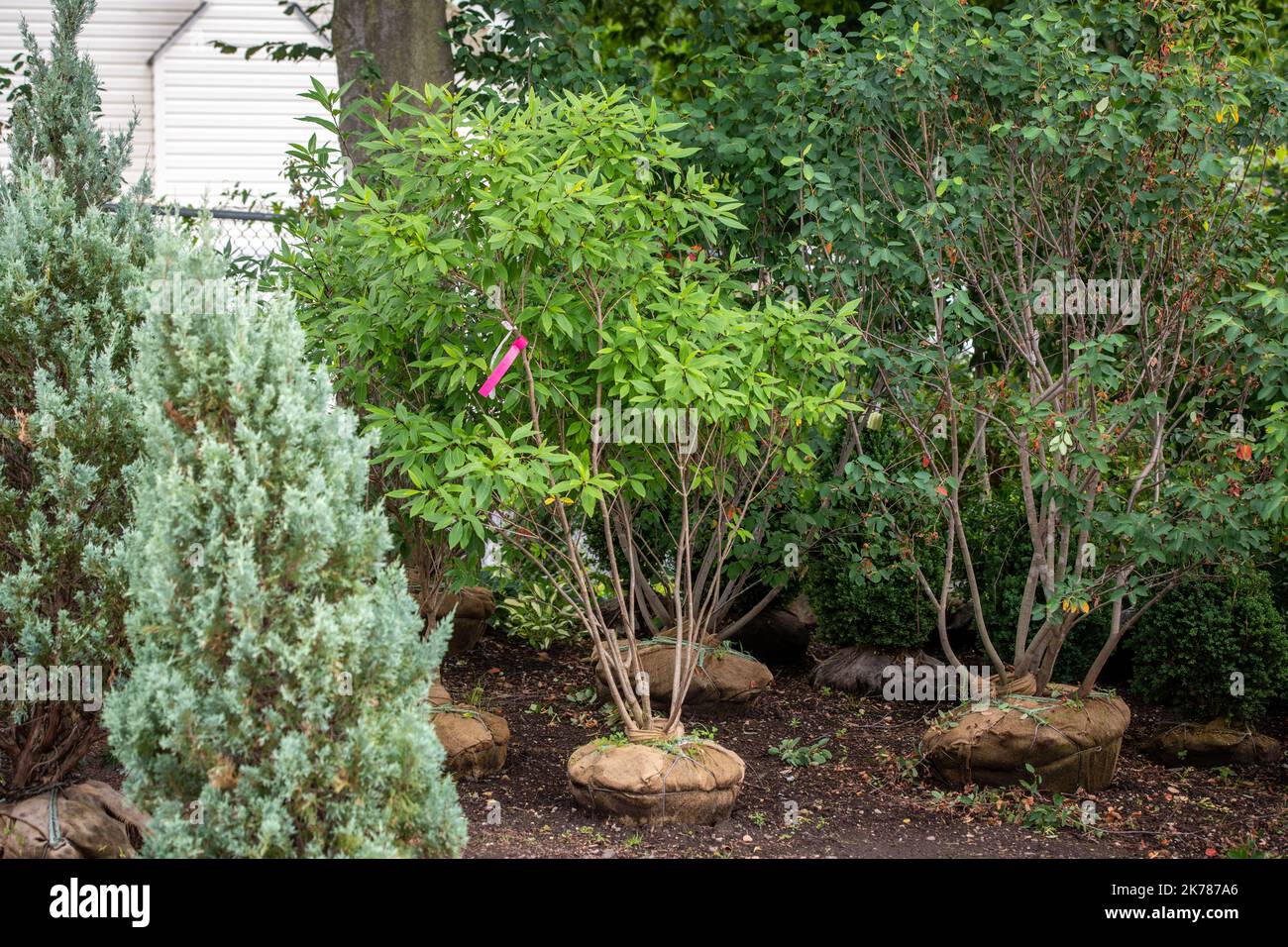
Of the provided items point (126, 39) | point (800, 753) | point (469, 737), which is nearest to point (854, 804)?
point (800, 753)

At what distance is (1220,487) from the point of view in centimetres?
549

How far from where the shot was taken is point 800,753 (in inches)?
255

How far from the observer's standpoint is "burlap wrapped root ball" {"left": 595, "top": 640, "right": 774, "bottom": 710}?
685 centimetres

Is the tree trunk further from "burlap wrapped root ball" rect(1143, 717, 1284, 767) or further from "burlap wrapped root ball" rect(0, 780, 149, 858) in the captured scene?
"burlap wrapped root ball" rect(1143, 717, 1284, 767)

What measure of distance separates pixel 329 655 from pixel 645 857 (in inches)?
77.6

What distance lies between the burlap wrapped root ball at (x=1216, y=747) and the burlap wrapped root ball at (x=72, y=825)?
5190 mm

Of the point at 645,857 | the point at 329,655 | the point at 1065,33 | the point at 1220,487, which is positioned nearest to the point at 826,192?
the point at 1065,33

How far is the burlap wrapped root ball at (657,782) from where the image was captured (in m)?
5.29

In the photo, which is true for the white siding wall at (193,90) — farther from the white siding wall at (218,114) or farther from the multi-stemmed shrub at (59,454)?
the multi-stemmed shrub at (59,454)

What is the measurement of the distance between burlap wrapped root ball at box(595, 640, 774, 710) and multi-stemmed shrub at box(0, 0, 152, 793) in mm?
2897

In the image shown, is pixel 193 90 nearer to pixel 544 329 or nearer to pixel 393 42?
pixel 393 42

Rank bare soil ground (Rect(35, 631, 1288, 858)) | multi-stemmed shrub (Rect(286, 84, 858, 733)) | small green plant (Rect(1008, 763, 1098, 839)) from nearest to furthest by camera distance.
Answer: multi-stemmed shrub (Rect(286, 84, 858, 733))
bare soil ground (Rect(35, 631, 1288, 858))
small green plant (Rect(1008, 763, 1098, 839))

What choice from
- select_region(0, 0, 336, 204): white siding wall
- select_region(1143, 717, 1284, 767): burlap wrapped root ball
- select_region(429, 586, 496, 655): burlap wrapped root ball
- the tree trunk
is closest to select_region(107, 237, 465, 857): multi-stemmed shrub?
the tree trunk

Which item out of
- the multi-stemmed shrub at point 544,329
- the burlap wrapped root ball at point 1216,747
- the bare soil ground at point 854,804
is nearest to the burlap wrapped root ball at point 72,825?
the bare soil ground at point 854,804
